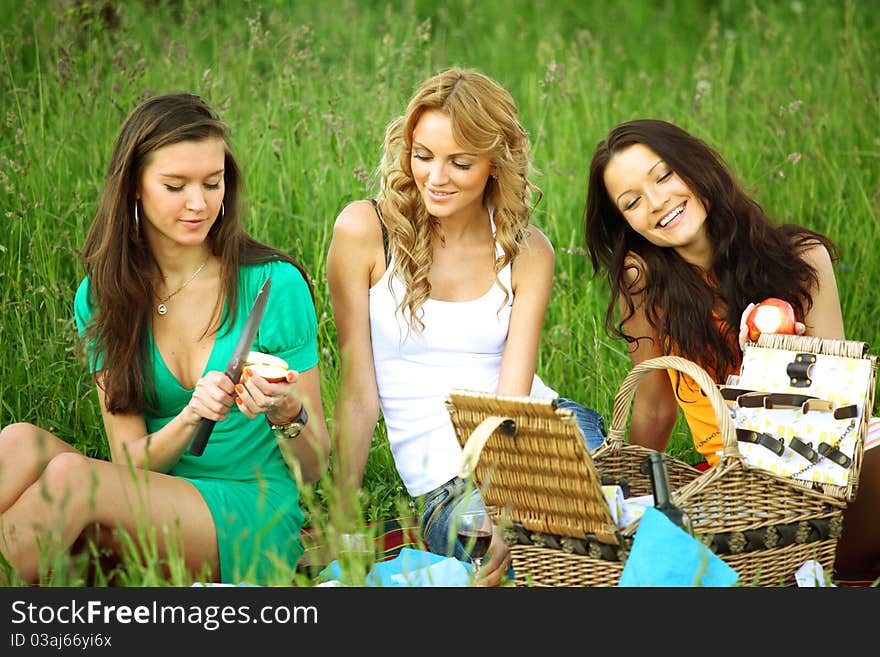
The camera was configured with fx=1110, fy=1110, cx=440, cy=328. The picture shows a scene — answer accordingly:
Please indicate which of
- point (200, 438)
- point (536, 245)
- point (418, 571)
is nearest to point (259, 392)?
point (200, 438)

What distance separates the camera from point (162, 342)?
3143 mm

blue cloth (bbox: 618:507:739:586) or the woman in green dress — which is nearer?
blue cloth (bbox: 618:507:739:586)

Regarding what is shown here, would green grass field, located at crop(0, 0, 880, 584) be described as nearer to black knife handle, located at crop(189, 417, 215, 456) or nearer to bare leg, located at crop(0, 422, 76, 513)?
bare leg, located at crop(0, 422, 76, 513)

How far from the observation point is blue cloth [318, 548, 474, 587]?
9.18 ft

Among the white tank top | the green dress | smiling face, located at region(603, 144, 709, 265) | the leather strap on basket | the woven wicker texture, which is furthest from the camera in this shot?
the white tank top

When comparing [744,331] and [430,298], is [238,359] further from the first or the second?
[744,331]

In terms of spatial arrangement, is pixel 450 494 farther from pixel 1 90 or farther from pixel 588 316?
pixel 1 90

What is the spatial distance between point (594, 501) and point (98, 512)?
1.23 m

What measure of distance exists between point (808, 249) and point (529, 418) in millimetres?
1381

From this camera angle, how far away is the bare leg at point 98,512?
2.67 metres

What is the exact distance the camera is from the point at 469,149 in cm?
319

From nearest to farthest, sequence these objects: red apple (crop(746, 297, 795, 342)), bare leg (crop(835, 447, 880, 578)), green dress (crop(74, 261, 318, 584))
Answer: red apple (crop(746, 297, 795, 342)) < bare leg (crop(835, 447, 880, 578)) < green dress (crop(74, 261, 318, 584))

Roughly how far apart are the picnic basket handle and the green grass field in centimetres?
89

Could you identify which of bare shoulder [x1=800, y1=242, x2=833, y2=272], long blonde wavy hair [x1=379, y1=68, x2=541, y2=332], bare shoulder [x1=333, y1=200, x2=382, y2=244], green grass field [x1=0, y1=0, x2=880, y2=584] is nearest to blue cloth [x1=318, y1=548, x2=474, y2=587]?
green grass field [x1=0, y1=0, x2=880, y2=584]
